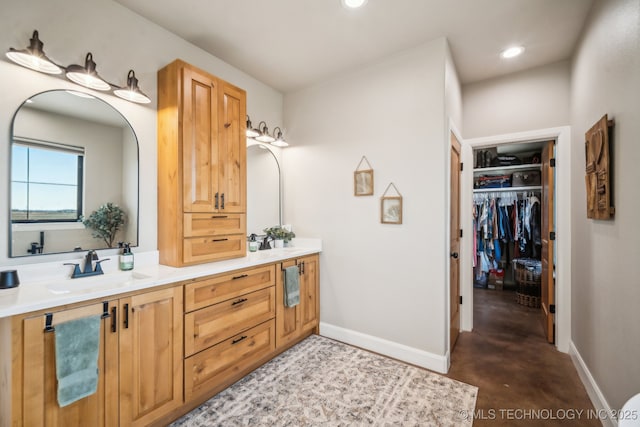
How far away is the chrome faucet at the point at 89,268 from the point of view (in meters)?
1.70

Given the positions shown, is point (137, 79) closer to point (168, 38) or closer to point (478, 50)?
point (168, 38)

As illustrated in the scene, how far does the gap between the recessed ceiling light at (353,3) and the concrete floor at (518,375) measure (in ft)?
9.48

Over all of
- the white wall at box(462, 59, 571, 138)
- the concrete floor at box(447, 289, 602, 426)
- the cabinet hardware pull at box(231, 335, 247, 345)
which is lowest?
the concrete floor at box(447, 289, 602, 426)

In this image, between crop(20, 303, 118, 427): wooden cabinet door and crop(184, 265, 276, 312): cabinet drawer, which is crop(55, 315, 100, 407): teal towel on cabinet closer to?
crop(20, 303, 118, 427): wooden cabinet door

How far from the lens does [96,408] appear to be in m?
1.41

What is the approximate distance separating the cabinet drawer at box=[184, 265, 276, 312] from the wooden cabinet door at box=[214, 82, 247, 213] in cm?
56

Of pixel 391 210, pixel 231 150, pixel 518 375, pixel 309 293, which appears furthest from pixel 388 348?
pixel 231 150

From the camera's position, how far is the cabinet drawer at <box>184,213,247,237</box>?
6.82ft

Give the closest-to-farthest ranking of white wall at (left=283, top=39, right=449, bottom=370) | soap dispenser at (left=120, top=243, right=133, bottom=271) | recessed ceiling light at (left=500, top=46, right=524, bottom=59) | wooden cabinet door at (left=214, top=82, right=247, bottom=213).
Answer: soap dispenser at (left=120, top=243, right=133, bottom=271), wooden cabinet door at (left=214, top=82, right=247, bottom=213), white wall at (left=283, top=39, right=449, bottom=370), recessed ceiling light at (left=500, top=46, right=524, bottom=59)

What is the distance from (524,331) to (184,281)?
355 cm

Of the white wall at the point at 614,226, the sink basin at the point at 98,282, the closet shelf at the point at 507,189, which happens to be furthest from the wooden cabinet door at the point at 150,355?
the closet shelf at the point at 507,189

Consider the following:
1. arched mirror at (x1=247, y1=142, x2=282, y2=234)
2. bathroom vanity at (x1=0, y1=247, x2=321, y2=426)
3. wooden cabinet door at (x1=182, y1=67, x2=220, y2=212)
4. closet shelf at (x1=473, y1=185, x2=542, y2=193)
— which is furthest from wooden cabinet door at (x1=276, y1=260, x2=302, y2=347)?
closet shelf at (x1=473, y1=185, x2=542, y2=193)

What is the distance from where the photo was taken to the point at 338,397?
2.00m

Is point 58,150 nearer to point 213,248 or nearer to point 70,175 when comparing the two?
point 70,175
